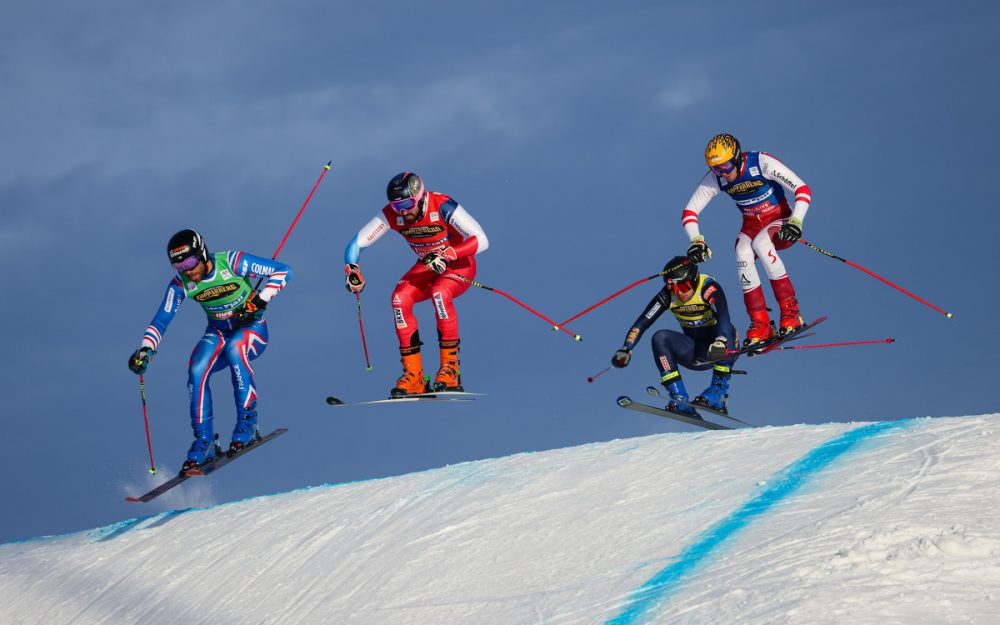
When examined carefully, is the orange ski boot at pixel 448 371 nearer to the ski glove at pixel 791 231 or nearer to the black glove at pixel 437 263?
the black glove at pixel 437 263

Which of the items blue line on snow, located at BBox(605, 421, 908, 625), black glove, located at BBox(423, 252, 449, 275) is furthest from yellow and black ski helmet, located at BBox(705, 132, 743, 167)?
blue line on snow, located at BBox(605, 421, 908, 625)

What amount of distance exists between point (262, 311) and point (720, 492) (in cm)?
548

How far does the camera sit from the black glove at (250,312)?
1123 cm

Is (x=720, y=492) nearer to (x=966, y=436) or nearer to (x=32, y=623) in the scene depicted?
(x=966, y=436)

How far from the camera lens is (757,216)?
440 inches

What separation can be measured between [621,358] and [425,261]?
2.11 meters

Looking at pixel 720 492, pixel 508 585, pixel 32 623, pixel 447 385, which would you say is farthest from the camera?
pixel 447 385

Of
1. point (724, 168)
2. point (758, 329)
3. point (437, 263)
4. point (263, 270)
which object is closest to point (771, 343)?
point (758, 329)

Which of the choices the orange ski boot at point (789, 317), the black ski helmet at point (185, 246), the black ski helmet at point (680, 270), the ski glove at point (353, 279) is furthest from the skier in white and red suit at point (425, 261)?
the orange ski boot at point (789, 317)

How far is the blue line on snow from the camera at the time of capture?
6324 millimetres

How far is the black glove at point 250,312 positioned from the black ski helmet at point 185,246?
568 mm

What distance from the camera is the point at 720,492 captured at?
25.4 feet

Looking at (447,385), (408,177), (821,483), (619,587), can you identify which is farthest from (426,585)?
(408,177)

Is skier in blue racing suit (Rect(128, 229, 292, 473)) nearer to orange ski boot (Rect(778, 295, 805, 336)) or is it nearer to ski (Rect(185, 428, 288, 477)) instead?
ski (Rect(185, 428, 288, 477))
